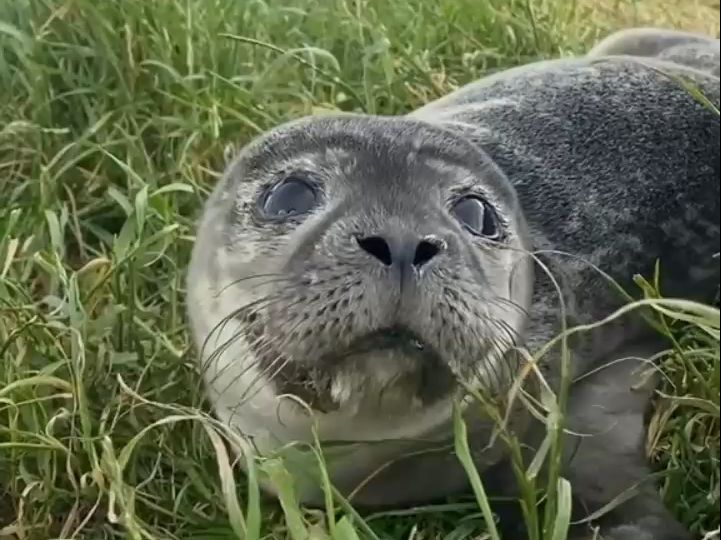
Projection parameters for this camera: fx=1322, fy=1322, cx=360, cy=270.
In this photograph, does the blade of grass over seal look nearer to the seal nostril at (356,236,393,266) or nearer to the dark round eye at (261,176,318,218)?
the seal nostril at (356,236,393,266)

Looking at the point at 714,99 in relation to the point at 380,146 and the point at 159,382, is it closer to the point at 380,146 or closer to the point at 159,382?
the point at 380,146

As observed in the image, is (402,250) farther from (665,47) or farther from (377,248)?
(665,47)

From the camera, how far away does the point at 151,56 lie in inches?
69.6

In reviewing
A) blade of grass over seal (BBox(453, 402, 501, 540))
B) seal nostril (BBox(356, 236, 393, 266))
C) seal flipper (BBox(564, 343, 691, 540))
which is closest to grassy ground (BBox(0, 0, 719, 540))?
seal flipper (BBox(564, 343, 691, 540))

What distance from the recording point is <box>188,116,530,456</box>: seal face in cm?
130

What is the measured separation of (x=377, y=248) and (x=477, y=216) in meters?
0.24

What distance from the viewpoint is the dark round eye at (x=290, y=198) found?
4.77ft

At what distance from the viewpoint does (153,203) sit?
181 cm

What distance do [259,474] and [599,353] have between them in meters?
0.47

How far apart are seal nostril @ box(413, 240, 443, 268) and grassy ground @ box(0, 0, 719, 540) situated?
271 millimetres

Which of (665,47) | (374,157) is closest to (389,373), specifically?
(374,157)

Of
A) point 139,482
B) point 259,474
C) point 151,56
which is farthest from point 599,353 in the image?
point 151,56

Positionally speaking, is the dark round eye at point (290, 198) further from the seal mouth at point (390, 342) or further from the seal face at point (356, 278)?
the seal mouth at point (390, 342)

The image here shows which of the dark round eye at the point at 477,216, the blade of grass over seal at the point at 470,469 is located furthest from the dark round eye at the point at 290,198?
the blade of grass over seal at the point at 470,469
